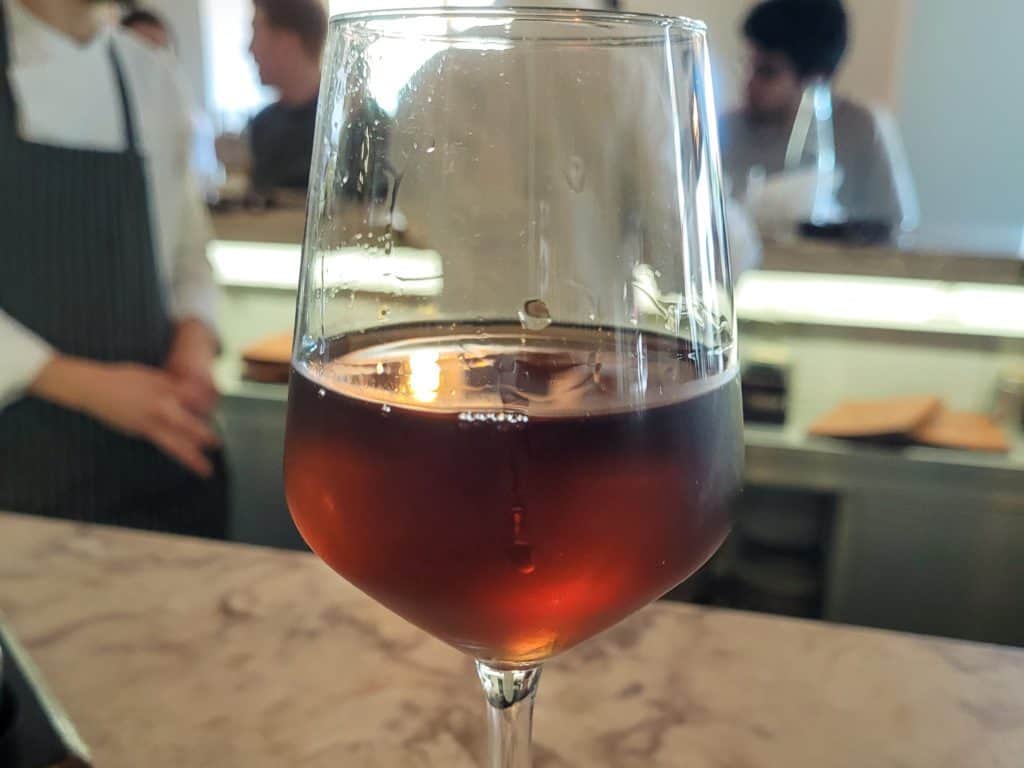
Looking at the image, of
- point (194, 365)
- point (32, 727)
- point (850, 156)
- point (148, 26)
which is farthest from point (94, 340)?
point (850, 156)

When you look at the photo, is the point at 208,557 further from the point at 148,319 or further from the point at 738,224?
the point at 738,224

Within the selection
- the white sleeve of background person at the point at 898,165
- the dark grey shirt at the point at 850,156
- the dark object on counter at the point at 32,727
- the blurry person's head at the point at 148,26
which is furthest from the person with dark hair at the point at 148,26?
the dark object on counter at the point at 32,727

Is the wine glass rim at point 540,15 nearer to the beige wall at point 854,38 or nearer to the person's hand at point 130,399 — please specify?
the person's hand at point 130,399

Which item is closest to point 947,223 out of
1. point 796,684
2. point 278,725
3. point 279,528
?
point 279,528

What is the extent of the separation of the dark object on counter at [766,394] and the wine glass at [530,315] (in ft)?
3.75

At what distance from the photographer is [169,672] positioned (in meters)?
0.50

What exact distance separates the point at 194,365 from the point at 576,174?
1160 mm

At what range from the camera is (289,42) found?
6.36 feet

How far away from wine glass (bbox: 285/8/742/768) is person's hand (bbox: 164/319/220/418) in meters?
1.06

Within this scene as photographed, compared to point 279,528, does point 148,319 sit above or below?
above

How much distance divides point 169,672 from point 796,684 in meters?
0.32

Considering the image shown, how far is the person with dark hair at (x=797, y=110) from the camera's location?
1812 millimetres

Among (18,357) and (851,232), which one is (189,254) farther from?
(851,232)

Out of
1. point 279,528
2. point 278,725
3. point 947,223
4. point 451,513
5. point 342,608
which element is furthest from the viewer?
point 947,223
